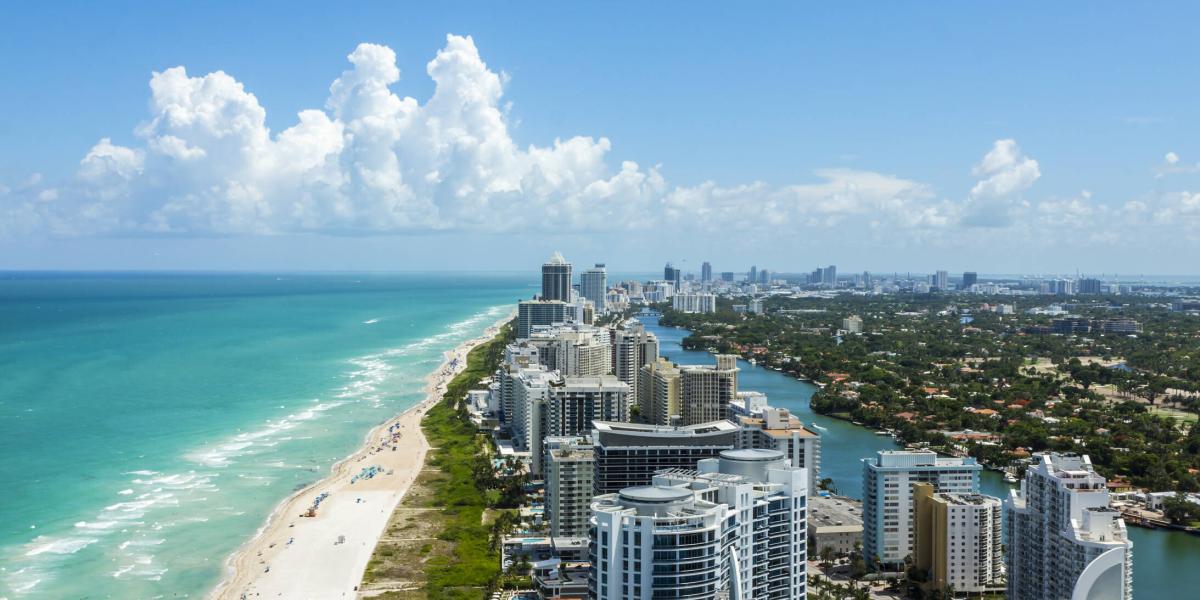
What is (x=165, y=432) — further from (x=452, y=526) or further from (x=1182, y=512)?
(x=1182, y=512)

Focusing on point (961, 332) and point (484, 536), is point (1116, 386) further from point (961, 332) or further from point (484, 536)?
point (484, 536)

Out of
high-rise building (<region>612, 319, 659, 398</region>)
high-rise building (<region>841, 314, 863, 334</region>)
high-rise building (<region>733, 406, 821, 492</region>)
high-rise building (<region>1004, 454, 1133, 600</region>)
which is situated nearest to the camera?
high-rise building (<region>1004, 454, 1133, 600</region>)

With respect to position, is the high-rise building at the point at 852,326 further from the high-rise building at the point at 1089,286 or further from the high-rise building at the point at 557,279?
the high-rise building at the point at 1089,286

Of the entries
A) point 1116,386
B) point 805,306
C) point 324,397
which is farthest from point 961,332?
point 324,397

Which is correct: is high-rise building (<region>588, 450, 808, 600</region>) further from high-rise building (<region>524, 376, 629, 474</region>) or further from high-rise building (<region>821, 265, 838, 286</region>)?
high-rise building (<region>821, 265, 838, 286</region>)

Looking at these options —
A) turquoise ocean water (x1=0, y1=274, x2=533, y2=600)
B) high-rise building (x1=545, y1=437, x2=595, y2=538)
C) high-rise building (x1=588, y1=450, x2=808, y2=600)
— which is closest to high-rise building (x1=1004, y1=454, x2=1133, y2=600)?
high-rise building (x1=588, y1=450, x2=808, y2=600)

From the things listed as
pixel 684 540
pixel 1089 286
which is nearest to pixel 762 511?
pixel 684 540

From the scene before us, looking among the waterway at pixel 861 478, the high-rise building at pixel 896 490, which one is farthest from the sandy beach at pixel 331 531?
the waterway at pixel 861 478

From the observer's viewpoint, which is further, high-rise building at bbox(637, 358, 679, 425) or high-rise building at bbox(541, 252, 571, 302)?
high-rise building at bbox(541, 252, 571, 302)
